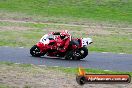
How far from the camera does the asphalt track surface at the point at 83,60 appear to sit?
2083 cm

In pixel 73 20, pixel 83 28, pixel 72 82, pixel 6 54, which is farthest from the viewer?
pixel 73 20

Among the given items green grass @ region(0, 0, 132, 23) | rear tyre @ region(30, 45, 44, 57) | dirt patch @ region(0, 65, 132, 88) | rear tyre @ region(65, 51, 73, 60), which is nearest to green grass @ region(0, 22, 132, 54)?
rear tyre @ region(30, 45, 44, 57)

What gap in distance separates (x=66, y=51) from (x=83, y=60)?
0.93 meters

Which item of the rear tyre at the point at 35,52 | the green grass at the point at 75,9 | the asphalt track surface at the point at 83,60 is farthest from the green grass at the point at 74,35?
the green grass at the point at 75,9

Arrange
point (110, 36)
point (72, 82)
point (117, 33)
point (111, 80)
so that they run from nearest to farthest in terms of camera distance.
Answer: point (111, 80) → point (72, 82) → point (110, 36) → point (117, 33)

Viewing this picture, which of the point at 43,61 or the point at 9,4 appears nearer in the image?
the point at 43,61

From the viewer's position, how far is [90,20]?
51.2m

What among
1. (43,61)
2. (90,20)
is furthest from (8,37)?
(90,20)

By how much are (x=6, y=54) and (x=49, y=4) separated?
39971 mm

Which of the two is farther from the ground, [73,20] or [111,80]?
[111,80]

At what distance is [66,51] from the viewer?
74.3 ft

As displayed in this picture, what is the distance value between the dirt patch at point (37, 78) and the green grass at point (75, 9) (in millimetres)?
34076

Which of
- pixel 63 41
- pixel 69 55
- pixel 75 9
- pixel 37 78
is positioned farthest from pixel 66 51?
pixel 75 9

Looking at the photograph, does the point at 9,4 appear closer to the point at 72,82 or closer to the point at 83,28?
the point at 83,28
